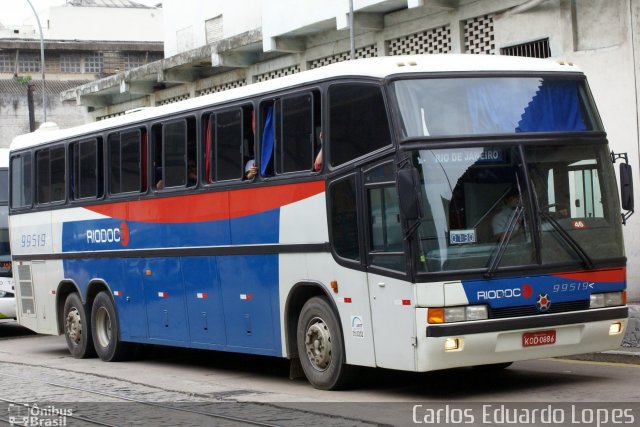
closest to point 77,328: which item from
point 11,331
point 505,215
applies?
point 11,331

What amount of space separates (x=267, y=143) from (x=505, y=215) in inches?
126

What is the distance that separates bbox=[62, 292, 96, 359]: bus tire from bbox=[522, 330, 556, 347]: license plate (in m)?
8.41

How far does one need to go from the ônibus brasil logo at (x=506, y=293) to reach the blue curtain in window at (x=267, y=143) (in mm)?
3332

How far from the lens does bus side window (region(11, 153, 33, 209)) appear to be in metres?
19.2

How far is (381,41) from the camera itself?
892 inches

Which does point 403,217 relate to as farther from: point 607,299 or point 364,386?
point 364,386

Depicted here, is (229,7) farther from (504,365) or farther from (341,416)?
(341,416)

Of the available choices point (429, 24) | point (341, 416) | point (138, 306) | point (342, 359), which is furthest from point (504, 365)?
point (429, 24)

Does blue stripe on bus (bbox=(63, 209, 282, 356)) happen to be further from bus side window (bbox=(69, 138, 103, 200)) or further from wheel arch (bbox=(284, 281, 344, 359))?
bus side window (bbox=(69, 138, 103, 200))

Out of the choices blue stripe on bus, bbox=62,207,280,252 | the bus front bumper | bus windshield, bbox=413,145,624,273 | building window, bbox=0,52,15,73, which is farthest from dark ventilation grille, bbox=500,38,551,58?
building window, bbox=0,52,15,73

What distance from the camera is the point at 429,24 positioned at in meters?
21.3

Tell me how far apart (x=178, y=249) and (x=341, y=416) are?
5.16m

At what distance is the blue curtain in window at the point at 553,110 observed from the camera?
11336 millimetres

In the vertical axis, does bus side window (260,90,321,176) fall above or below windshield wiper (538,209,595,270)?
above
